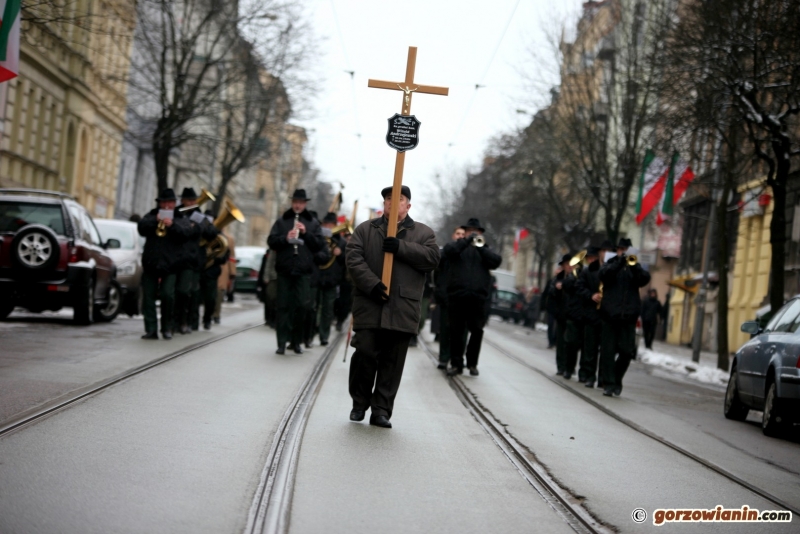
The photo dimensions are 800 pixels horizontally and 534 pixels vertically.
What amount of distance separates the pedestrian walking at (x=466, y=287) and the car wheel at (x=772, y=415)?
12.5 feet

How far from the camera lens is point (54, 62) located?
4081 cm

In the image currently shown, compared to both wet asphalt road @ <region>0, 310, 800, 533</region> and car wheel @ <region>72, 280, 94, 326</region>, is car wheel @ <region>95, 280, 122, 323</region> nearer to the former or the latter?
car wheel @ <region>72, 280, 94, 326</region>

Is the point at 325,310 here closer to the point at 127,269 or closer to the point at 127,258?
the point at 127,269

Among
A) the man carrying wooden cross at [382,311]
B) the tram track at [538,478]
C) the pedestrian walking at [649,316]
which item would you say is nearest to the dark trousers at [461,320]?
the tram track at [538,478]

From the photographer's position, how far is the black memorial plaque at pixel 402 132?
38.1 ft

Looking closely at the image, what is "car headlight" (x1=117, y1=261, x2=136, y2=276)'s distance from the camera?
2295 cm

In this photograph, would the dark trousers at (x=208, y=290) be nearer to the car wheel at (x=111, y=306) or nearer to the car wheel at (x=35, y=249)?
the car wheel at (x=111, y=306)

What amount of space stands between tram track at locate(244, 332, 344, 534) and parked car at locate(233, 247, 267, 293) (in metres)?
28.8

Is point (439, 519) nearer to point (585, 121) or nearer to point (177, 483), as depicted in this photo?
point (177, 483)

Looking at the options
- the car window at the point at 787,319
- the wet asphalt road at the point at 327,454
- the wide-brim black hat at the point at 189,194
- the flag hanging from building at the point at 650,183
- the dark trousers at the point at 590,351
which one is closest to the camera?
the wet asphalt road at the point at 327,454

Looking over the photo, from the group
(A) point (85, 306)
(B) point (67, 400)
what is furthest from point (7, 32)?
(B) point (67, 400)

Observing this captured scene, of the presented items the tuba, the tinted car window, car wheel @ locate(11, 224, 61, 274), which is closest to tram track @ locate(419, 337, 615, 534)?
car wheel @ locate(11, 224, 61, 274)

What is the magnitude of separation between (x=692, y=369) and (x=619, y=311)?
12056mm

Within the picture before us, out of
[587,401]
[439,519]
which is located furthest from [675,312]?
[439,519]
